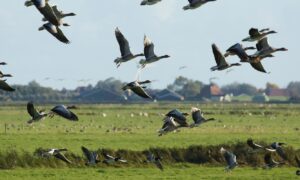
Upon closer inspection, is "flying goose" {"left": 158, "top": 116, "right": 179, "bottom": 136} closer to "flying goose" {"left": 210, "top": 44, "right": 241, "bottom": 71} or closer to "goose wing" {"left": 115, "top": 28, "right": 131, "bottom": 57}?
"goose wing" {"left": 115, "top": 28, "right": 131, "bottom": 57}

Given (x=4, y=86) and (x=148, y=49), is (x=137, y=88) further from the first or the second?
(x=4, y=86)

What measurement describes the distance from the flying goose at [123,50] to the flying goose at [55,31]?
107 inches

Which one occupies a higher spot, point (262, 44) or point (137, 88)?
point (262, 44)

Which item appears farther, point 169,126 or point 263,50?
point 169,126

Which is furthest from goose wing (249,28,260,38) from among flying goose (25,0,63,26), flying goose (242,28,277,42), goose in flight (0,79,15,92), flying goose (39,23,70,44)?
goose in flight (0,79,15,92)

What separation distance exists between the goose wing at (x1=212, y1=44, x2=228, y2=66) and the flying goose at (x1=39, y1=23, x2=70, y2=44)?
4192mm

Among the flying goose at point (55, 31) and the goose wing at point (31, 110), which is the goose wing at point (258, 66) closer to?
the flying goose at point (55, 31)

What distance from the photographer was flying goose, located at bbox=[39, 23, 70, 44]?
1894 centimetres

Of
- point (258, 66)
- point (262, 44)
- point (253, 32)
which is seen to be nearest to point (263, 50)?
point (262, 44)

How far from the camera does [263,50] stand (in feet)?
73.0

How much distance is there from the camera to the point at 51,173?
38375 mm

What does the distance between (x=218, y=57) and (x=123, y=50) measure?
8.05 feet

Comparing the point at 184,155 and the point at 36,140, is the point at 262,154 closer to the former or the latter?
the point at 184,155

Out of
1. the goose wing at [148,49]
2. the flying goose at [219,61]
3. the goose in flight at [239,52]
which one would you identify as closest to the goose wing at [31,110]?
the goose wing at [148,49]
